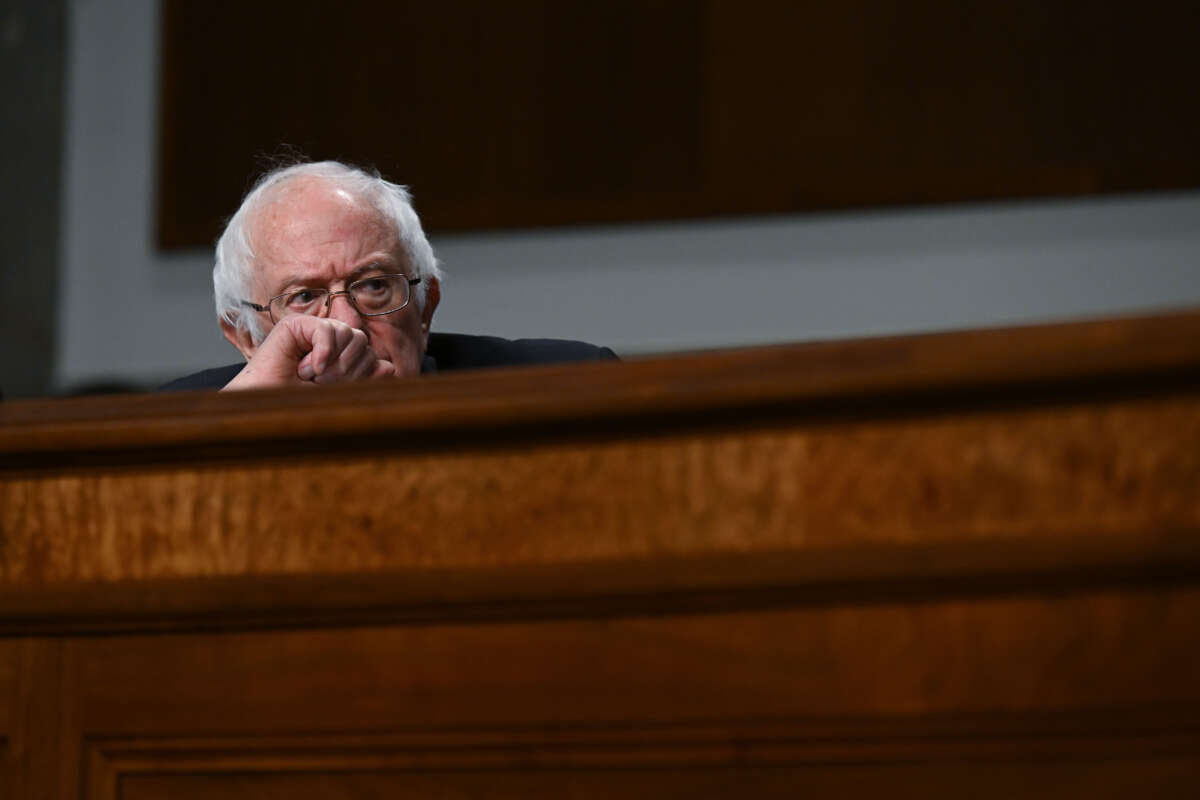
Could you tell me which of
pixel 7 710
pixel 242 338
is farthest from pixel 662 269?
pixel 7 710

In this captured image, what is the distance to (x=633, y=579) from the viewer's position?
85 centimetres

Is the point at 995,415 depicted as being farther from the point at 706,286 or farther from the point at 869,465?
the point at 706,286

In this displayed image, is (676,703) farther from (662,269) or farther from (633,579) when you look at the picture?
(662,269)

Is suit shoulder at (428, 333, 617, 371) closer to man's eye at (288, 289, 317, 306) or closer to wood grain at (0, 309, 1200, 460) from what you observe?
man's eye at (288, 289, 317, 306)

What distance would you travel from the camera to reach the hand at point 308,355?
5.60ft

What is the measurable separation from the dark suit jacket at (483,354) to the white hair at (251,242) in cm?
7

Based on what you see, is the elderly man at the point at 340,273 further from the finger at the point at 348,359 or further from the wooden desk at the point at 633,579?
the wooden desk at the point at 633,579

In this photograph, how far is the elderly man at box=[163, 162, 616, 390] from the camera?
1.96 m

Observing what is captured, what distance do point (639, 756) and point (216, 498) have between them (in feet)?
0.97

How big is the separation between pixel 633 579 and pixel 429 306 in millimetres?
1284

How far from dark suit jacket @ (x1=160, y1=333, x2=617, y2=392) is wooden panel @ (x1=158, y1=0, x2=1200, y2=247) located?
1823 mm

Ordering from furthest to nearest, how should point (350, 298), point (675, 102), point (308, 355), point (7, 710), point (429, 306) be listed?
point (675, 102) < point (429, 306) < point (350, 298) < point (308, 355) < point (7, 710)

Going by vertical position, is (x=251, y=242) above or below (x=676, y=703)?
above

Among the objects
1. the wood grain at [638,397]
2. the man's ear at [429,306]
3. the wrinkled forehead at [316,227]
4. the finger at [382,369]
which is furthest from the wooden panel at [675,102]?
the wood grain at [638,397]
